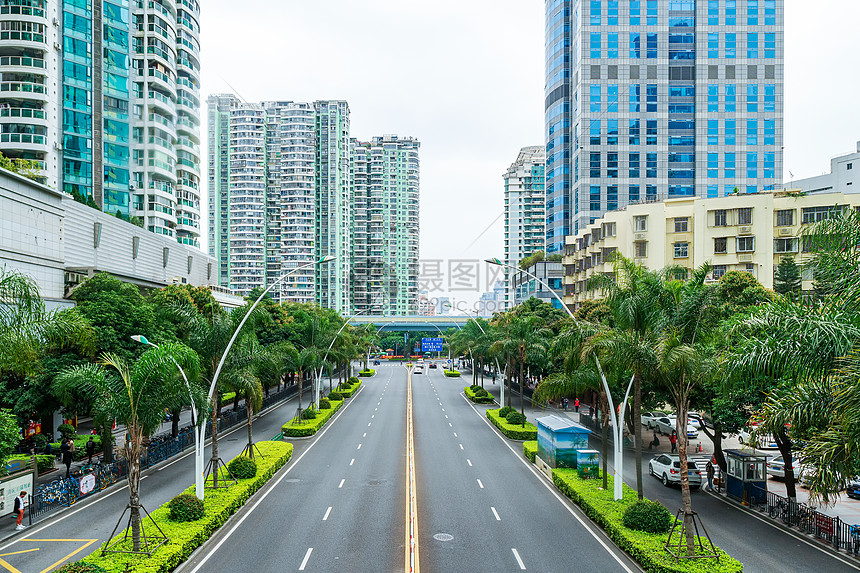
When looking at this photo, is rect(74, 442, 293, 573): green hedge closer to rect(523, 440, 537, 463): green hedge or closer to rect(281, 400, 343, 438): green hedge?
rect(281, 400, 343, 438): green hedge

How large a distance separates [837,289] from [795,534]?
12612 mm

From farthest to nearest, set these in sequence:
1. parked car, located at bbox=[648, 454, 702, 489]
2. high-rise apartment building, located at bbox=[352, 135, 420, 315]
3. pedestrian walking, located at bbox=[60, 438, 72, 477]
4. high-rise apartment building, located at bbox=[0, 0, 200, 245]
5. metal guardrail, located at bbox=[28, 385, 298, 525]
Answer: high-rise apartment building, located at bbox=[352, 135, 420, 315], high-rise apartment building, located at bbox=[0, 0, 200, 245], pedestrian walking, located at bbox=[60, 438, 72, 477], parked car, located at bbox=[648, 454, 702, 489], metal guardrail, located at bbox=[28, 385, 298, 525]

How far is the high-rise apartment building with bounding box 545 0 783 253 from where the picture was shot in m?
94.7

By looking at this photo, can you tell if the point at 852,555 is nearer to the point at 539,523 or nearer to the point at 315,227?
the point at 539,523

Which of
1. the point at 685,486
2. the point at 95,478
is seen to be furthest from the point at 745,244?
the point at 95,478

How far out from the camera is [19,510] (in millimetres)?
21688

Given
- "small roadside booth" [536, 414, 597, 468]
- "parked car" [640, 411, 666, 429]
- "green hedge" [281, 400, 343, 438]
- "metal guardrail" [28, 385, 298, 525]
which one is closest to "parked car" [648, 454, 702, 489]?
"small roadside booth" [536, 414, 597, 468]

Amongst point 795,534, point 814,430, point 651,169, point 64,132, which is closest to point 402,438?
point 795,534

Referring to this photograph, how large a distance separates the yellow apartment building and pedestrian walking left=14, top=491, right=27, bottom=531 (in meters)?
45.8

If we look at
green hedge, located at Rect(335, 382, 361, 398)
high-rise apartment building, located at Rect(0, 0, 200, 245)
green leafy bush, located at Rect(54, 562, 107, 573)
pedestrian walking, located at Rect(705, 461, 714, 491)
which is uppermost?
high-rise apartment building, located at Rect(0, 0, 200, 245)

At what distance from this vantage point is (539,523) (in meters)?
21.9

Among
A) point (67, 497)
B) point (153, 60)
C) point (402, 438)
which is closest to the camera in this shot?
point (67, 497)

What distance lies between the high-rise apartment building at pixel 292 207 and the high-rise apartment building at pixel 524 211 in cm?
4109

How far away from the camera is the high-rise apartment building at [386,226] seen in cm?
16988
